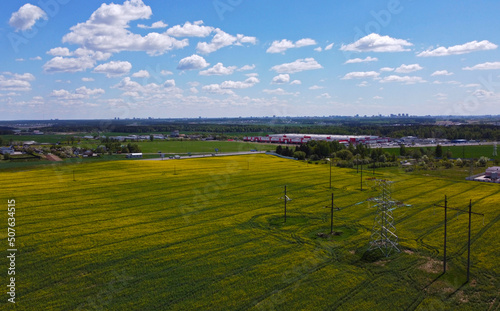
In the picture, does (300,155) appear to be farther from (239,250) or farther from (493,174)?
(239,250)

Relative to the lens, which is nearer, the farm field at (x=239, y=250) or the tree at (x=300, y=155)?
the farm field at (x=239, y=250)

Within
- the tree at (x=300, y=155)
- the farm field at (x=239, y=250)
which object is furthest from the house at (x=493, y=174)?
the tree at (x=300, y=155)

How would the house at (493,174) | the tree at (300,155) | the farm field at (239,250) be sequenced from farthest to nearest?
1. the tree at (300,155)
2. the house at (493,174)
3. the farm field at (239,250)

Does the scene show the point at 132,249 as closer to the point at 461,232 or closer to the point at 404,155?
the point at 461,232

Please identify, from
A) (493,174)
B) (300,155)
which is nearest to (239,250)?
(493,174)

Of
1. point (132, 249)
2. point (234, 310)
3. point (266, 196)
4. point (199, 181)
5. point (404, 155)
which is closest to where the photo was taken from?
point (234, 310)

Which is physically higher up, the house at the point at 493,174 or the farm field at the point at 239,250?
the house at the point at 493,174

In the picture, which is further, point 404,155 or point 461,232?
point 404,155

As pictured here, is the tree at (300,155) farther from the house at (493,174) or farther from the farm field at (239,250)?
the house at (493,174)

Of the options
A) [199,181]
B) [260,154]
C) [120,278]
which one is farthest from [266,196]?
[260,154]

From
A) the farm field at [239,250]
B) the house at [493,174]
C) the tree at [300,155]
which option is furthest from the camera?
the tree at [300,155]
